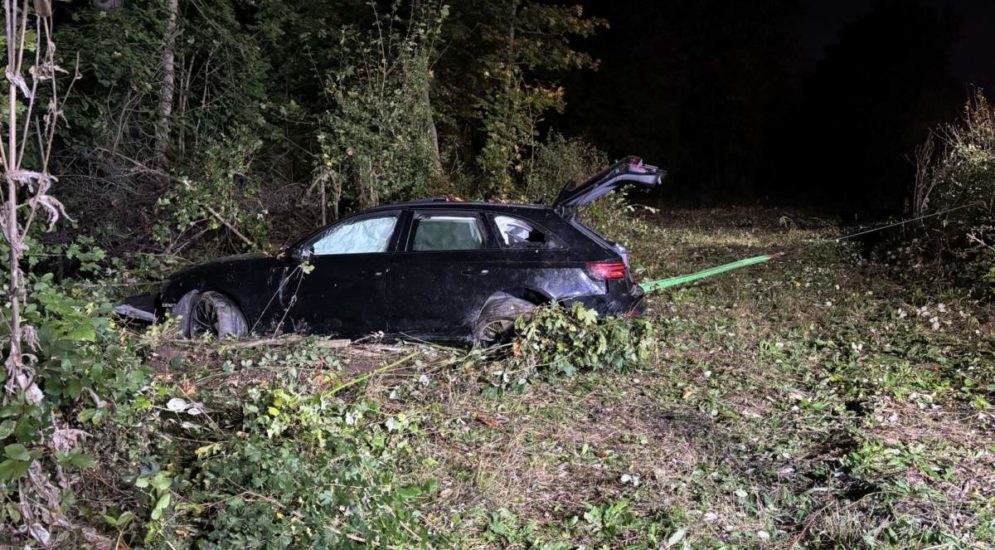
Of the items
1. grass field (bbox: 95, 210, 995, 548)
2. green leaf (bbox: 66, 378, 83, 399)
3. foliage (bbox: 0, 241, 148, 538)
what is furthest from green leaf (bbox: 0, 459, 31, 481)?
grass field (bbox: 95, 210, 995, 548)

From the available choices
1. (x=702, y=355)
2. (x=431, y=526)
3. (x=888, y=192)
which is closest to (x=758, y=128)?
(x=888, y=192)

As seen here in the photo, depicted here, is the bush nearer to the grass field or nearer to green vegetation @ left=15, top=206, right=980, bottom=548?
green vegetation @ left=15, top=206, right=980, bottom=548

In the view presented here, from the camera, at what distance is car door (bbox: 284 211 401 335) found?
6.82 metres

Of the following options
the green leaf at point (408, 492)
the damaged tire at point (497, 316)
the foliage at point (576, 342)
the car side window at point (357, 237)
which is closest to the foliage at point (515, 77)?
the car side window at point (357, 237)

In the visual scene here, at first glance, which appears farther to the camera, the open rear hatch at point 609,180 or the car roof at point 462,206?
the car roof at point 462,206

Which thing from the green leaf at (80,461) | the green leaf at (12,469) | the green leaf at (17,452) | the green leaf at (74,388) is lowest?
the green leaf at (80,461)

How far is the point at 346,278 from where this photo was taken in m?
6.86

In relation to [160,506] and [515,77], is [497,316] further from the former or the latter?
[515,77]

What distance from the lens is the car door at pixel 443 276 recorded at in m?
6.66

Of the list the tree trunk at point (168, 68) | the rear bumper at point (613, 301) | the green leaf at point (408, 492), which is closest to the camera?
the green leaf at point (408, 492)

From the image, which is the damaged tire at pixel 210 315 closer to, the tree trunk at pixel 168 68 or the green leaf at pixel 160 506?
the green leaf at pixel 160 506

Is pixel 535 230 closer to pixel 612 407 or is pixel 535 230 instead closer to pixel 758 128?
pixel 612 407

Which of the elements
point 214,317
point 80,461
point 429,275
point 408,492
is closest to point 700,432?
point 408,492

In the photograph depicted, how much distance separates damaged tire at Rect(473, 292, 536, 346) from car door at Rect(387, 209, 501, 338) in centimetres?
8
